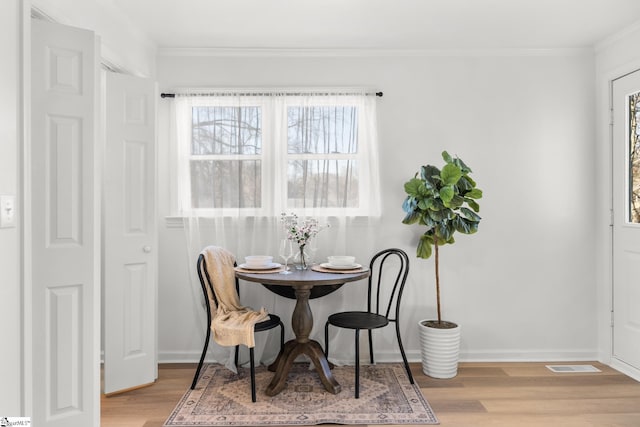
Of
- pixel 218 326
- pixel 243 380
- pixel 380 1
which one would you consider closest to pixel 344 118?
pixel 380 1

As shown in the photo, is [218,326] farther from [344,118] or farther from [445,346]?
[344,118]

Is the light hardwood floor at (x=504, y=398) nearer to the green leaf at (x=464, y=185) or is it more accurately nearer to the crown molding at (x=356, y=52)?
the green leaf at (x=464, y=185)

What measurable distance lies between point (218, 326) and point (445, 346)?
1.64 metres

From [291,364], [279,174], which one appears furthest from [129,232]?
[291,364]

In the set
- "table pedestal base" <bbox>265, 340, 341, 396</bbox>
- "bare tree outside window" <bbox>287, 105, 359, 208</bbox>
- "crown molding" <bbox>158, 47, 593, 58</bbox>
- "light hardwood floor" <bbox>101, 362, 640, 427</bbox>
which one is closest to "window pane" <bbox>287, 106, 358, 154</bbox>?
"bare tree outside window" <bbox>287, 105, 359, 208</bbox>

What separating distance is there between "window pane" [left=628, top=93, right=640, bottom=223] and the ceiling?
0.59m

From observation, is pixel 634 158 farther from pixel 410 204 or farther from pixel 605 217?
pixel 410 204

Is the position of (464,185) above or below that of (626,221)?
above

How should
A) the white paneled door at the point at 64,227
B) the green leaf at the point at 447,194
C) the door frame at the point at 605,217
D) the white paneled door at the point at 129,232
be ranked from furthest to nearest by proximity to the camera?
the door frame at the point at 605,217 → the green leaf at the point at 447,194 → the white paneled door at the point at 129,232 → the white paneled door at the point at 64,227

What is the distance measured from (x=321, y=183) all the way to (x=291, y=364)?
4.61ft

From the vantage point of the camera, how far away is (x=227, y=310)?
3.04 metres
